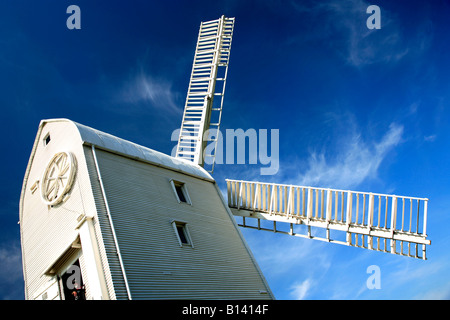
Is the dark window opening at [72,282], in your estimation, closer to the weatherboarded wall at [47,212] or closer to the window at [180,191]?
the weatherboarded wall at [47,212]

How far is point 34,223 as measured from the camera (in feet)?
62.1

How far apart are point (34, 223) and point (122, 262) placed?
831 cm

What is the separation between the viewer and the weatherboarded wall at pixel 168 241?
46.1ft

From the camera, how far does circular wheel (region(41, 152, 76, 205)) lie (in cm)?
1655

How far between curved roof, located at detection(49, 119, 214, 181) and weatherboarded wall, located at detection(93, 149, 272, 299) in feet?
1.17

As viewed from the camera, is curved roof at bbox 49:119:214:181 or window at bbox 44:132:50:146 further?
window at bbox 44:132:50:146

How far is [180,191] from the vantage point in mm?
20469

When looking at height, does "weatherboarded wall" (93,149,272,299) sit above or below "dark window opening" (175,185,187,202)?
below

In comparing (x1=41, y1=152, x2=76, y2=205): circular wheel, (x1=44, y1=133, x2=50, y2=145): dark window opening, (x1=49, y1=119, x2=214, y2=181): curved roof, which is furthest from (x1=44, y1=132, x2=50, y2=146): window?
(x1=41, y1=152, x2=76, y2=205): circular wheel

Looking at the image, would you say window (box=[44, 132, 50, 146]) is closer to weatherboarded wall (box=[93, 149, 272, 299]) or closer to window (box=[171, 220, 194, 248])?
weatherboarded wall (box=[93, 149, 272, 299])

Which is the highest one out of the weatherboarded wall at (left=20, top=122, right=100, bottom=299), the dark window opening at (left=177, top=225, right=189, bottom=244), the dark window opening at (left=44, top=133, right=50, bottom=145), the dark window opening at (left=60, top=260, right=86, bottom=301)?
the dark window opening at (left=44, top=133, right=50, bottom=145)

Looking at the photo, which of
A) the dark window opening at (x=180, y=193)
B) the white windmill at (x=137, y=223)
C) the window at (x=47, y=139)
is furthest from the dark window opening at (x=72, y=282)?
the window at (x=47, y=139)

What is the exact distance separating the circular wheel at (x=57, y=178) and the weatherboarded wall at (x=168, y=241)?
4.66ft
